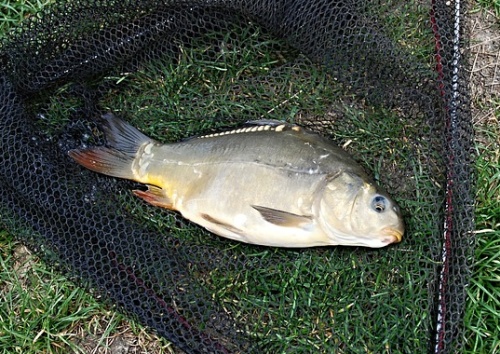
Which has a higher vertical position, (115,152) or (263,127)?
(263,127)

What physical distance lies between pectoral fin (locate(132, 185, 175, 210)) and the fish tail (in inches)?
3.3

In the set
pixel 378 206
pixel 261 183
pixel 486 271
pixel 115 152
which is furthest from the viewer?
pixel 115 152

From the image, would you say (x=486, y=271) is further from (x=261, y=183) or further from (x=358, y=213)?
(x=261, y=183)

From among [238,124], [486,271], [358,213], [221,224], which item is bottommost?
[486,271]

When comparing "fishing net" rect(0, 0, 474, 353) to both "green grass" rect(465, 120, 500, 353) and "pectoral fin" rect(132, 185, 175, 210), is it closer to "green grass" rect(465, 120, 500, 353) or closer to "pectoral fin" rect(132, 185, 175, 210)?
"pectoral fin" rect(132, 185, 175, 210)

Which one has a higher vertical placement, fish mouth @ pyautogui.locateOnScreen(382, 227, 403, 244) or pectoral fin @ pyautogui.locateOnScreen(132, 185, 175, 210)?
fish mouth @ pyautogui.locateOnScreen(382, 227, 403, 244)

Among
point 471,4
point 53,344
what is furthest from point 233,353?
point 471,4

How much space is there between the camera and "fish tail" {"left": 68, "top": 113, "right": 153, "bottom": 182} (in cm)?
290

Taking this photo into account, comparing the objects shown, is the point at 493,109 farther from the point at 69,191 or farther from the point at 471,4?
the point at 69,191

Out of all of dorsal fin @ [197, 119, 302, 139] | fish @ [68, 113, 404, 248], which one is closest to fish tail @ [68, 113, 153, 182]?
fish @ [68, 113, 404, 248]

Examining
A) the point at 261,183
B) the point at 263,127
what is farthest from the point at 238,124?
the point at 261,183

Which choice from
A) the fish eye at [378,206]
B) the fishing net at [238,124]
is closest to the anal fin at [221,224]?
the fishing net at [238,124]

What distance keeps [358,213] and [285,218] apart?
1.01ft

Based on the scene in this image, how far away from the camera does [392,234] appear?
8.46ft
